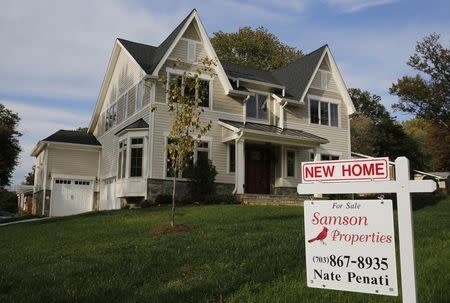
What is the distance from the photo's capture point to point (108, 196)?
26.0m

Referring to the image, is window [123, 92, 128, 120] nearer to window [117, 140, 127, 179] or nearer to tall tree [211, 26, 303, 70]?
window [117, 140, 127, 179]

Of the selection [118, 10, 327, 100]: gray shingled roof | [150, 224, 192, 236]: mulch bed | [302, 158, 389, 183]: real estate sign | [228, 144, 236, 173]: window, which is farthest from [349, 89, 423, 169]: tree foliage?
[302, 158, 389, 183]: real estate sign

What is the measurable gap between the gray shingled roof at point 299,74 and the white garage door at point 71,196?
1311 cm

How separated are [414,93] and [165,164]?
59.2ft

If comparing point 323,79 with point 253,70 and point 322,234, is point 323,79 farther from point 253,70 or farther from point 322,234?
point 322,234

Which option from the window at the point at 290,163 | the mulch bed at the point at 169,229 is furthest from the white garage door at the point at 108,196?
the mulch bed at the point at 169,229

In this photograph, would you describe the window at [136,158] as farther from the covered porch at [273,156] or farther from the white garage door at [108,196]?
Answer: the covered porch at [273,156]

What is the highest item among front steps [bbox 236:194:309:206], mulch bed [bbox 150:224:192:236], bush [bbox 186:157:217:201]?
bush [bbox 186:157:217:201]

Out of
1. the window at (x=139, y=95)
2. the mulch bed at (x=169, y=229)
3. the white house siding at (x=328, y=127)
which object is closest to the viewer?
the mulch bed at (x=169, y=229)

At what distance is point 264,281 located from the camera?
20.9ft

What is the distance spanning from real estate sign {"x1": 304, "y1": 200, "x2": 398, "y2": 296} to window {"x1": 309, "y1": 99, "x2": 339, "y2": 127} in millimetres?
23527

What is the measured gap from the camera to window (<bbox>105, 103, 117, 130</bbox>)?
28.3 metres

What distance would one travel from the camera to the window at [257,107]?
25484 millimetres

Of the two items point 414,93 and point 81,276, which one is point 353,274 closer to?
point 81,276
